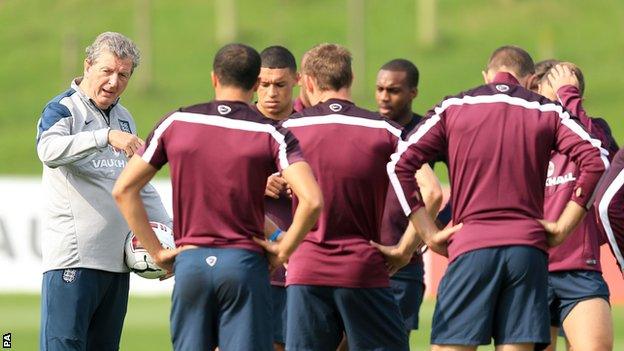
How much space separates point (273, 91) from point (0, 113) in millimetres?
39747

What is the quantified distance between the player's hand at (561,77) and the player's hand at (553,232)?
179 centimetres

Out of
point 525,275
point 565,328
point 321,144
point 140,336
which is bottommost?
point 140,336

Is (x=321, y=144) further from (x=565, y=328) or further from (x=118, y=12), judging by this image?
(x=118, y=12)

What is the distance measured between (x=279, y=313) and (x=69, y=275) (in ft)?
5.73

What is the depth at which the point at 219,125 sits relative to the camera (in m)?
7.34

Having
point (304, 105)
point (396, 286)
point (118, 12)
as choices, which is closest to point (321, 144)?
point (304, 105)

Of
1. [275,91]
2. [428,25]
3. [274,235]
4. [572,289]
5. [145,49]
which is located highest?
[428,25]

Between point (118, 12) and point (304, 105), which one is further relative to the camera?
point (118, 12)

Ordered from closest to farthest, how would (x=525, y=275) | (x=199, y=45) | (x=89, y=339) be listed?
(x=525, y=275) < (x=89, y=339) < (x=199, y=45)

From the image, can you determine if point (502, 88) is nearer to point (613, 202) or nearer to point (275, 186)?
point (613, 202)

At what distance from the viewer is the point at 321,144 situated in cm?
827

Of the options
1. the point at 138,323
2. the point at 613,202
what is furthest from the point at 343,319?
the point at 138,323

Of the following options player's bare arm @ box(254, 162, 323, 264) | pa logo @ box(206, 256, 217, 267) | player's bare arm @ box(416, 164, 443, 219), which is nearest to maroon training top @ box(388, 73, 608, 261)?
player's bare arm @ box(416, 164, 443, 219)

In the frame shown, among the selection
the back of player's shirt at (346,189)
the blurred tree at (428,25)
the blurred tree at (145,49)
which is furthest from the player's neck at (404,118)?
the blurred tree at (428,25)
